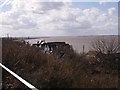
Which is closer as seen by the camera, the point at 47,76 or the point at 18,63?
the point at 47,76

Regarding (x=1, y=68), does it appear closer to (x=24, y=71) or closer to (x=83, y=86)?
(x=24, y=71)

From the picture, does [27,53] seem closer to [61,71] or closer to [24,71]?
[24,71]

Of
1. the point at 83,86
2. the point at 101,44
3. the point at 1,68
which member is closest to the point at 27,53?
the point at 1,68

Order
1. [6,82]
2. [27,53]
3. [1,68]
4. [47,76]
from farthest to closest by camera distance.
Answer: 1. [27,53]
2. [1,68]
3. [6,82]
4. [47,76]

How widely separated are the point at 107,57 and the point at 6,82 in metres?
17.1

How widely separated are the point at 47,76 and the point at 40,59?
206 inches

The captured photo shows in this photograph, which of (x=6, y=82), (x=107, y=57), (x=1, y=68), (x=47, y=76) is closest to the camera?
(x=47, y=76)

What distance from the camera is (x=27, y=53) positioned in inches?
591

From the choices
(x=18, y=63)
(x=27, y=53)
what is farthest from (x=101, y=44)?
(x=18, y=63)

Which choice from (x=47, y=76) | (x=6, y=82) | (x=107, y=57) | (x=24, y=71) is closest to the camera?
(x=47, y=76)

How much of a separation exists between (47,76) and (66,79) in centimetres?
60

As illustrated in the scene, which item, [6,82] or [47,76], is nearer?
[47,76]

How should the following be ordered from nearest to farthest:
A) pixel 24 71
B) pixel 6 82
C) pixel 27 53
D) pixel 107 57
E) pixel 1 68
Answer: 1. pixel 6 82
2. pixel 24 71
3. pixel 1 68
4. pixel 27 53
5. pixel 107 57

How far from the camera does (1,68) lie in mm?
11945
